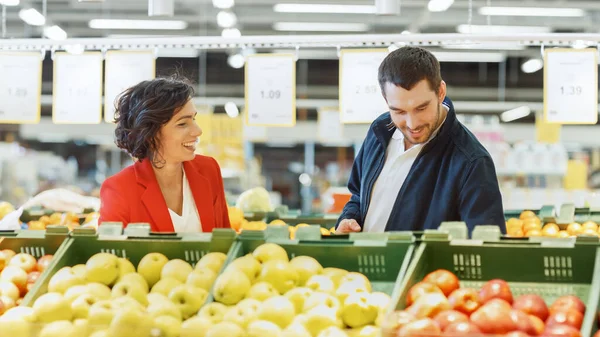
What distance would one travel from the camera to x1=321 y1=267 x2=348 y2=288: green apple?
2630 mm

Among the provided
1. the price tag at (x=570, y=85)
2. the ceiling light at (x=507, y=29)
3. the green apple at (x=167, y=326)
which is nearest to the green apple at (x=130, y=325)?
the green apple at (x=167, y=326)

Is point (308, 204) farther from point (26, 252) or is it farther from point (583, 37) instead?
point (26, 252)

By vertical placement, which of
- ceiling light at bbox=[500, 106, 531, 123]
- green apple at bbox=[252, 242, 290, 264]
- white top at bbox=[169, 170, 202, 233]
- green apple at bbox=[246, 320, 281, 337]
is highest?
ceiling light at bbox=[500, 106, 531, 123]

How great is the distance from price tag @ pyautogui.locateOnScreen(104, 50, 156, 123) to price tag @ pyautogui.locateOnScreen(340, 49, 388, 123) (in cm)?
→ 164

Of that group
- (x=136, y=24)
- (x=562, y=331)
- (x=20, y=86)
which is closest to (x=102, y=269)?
(x=562, y=331)

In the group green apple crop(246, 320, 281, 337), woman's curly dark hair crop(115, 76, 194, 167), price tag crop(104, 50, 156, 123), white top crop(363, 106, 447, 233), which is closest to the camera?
green apple crop(246, 320, 281, 337)

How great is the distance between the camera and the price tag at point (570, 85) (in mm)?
6000

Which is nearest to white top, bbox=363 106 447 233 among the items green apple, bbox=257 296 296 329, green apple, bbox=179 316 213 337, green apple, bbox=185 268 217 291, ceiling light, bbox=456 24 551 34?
green apple, bbox=185 268 217 291

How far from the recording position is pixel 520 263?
2629 mm

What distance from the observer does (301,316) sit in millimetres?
2230

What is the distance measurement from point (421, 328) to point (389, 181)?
59.2 inches

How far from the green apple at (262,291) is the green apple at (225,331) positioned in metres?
0.36

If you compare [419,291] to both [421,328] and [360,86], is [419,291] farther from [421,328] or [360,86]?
[360,86]

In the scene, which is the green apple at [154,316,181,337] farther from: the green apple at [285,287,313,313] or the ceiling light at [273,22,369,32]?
the ceiling light at [273,22,369,32]
